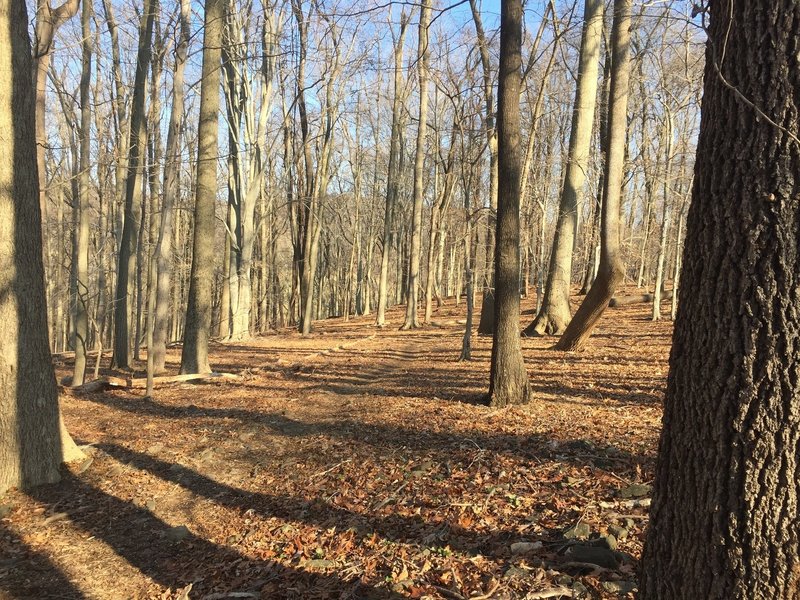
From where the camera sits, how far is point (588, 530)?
3510 millimetres

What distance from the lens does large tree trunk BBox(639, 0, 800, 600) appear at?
1.86m

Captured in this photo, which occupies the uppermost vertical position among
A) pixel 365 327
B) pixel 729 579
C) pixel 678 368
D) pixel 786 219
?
pixel 786 219

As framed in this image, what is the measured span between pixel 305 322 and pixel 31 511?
1573 centimetres

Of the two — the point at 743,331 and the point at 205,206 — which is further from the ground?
the point at 205,206

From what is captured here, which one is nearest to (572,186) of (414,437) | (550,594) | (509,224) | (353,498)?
(509,224)

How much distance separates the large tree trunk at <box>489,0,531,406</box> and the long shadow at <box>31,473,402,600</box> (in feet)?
13.1

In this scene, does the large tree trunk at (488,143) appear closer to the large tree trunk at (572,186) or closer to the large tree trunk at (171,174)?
the large tree trunk at (572,186)

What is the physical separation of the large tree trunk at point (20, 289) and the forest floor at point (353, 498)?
18.4 inches

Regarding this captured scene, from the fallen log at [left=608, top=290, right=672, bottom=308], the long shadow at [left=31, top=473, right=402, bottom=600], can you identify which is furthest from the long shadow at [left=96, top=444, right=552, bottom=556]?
the fallen log at [left=608, top=290, right=672, bottom=308]

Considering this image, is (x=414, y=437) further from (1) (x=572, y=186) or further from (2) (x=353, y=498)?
(1) (x=572, y=186)

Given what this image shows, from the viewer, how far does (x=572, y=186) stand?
13.4 m

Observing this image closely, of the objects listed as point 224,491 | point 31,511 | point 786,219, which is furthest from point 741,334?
point 31,511

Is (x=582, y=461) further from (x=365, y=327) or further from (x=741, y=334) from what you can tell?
(x=365, y=327)

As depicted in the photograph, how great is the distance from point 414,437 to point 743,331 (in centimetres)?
475
